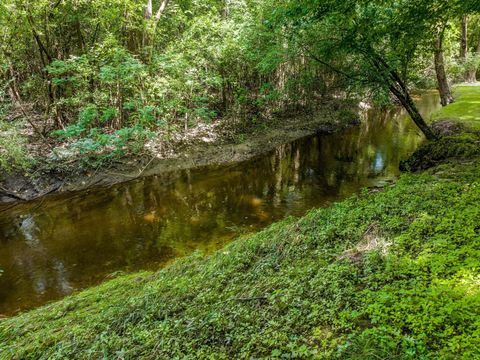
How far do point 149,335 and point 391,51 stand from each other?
7.93 m

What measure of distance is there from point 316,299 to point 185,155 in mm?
10193

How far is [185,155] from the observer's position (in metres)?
12.7

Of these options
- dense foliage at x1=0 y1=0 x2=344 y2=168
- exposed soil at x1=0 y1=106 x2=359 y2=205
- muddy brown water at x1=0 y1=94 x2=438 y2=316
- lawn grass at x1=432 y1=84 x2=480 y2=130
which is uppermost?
dense foliage at x1=0 y1=0 x2=344 y2=168

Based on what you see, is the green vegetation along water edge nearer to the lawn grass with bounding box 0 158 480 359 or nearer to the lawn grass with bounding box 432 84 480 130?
the lawn grass with bounding box 0 158 480 359

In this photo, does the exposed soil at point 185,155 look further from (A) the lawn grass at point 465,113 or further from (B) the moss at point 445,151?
(B) the moss at point 445,151

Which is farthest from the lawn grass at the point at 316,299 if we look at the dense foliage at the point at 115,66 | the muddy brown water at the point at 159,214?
the dense foliage at the point at 115,66

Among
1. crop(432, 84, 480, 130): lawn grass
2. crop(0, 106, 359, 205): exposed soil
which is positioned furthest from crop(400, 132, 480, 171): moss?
crop(0, 106, 359, 205): exposed soil

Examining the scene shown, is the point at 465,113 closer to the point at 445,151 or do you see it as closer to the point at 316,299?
the point at 445,151

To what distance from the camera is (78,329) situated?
3742 mm

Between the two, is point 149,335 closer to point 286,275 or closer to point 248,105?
point 286,275

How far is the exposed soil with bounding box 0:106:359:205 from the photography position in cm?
994

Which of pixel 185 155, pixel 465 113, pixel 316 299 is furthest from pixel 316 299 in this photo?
pixel 465 113

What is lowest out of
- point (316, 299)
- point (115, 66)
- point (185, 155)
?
point (316, 299)

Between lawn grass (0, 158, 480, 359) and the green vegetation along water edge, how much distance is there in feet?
0.04
